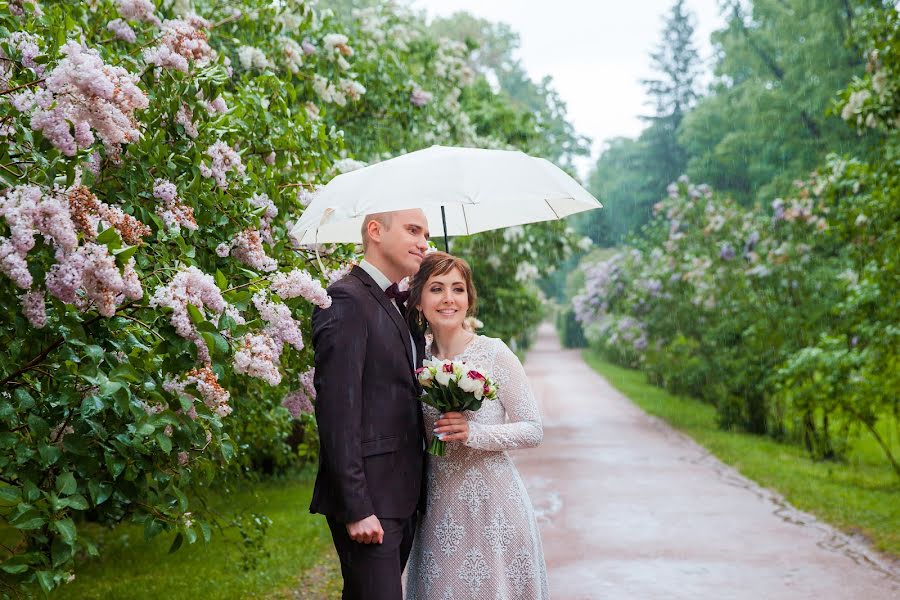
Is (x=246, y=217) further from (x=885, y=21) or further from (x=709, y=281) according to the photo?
(x=709, y=281)

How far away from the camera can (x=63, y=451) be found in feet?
10.3

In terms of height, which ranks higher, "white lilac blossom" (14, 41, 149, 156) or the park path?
"white lilac blossom" (14, 41, 149, 156)

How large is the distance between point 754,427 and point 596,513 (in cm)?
805

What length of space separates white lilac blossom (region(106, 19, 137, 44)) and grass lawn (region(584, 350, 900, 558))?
6.42 m

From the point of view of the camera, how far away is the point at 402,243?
364 cm

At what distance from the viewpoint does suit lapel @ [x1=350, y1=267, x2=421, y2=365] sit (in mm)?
3560

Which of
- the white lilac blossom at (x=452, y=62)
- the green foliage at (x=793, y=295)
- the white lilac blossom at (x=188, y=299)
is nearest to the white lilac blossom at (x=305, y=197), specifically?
the white lilac blossom at (x=188, y=299)

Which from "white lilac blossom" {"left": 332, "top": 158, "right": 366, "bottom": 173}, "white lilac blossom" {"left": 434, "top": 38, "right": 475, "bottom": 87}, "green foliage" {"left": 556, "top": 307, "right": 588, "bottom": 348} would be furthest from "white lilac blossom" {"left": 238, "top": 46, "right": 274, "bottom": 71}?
"green foliage" {"left": 556, "top": 307, "right": 588, "bottom": 348}

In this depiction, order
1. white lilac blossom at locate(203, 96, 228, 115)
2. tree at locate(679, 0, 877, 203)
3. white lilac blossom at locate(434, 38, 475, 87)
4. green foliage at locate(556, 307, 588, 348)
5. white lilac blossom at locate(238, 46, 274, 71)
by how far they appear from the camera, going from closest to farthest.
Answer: white lilac blossom at locate(203, 96, 228, 115) → white lilac blossom at locate(238, 46, 274, 71) → white lilac blossom at locate(434, 38, 475, 87) → tree at locate(679, 0, 877, 203) → green foliage at locate(556, 307, 588, 348)

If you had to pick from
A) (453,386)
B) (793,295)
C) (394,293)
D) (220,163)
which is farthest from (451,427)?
(793,295)

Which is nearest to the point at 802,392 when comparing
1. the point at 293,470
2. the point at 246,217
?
the point at 293,470

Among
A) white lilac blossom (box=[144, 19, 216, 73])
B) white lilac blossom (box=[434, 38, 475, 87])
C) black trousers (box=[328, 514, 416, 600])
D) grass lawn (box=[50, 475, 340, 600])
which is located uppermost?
white lilac blossom (box=[434, 38, 475, 87])

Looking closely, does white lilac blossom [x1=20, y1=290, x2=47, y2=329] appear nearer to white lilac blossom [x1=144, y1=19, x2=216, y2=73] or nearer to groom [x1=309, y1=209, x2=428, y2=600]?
groom [x1=309, y1=209, x2=428, y2=600]

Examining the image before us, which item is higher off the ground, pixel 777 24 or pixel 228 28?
pixel 777 24
